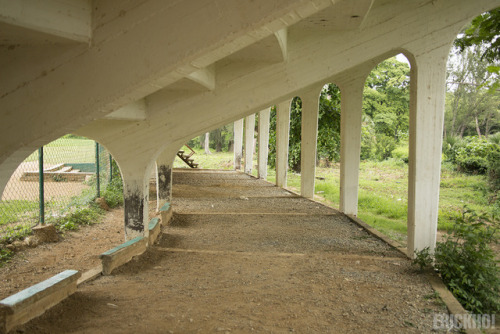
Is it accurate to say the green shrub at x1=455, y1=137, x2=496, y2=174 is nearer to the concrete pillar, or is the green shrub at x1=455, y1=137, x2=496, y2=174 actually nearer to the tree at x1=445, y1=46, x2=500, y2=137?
the tree at x1=445, y1=46, x2=500, y2=137

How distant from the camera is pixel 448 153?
807 inches

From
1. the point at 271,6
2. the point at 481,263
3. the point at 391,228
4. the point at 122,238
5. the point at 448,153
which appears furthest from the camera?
the point at 448,153

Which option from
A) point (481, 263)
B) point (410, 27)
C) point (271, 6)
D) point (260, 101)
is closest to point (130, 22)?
point (271, 6)

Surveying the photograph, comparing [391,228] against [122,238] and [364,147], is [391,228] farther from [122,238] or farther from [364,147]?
[364,147]

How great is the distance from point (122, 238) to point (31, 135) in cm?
524

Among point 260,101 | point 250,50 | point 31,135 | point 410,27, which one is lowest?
point 31,135

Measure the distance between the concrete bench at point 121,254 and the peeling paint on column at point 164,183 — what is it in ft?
12.4

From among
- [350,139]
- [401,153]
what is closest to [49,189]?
[350,139]

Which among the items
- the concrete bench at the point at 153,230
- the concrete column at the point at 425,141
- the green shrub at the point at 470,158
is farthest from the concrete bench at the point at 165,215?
the green shrub at the point at 470,158

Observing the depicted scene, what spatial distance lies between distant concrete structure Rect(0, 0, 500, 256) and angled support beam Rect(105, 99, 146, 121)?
0.03m

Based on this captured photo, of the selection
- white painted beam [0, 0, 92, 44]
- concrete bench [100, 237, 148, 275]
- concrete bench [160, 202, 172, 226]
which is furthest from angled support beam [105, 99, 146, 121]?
concrete bench [160, 202, 172, 226]

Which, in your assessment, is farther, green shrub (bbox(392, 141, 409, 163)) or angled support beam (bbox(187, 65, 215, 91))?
green shrub (bbox(392, 141, 409, 163))

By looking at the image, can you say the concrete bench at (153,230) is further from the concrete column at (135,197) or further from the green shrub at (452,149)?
the green shrub at (452,149)

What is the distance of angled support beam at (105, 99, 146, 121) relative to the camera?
4742 millimetres
